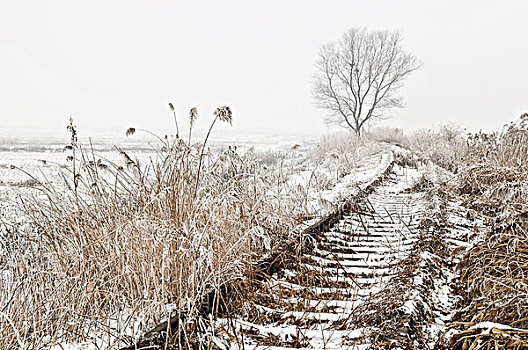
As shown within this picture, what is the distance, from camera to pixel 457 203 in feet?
21.9

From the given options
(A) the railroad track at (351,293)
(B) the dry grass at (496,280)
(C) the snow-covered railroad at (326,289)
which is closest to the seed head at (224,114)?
(A) the railroad track at (351,293)

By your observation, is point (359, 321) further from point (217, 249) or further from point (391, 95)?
point (391, 95)

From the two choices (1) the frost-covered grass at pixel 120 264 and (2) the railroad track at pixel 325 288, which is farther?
(2) the railroad track at pixel 325 288

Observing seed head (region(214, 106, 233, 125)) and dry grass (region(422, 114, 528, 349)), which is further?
seed head (region(214, 106, 233, 125))

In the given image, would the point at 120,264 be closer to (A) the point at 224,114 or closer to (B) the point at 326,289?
(A) the point at 224,114

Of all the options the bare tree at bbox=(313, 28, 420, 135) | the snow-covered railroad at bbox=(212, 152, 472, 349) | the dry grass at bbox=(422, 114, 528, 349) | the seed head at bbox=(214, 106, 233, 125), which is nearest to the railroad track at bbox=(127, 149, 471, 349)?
the snow-covered railroad at bbox=(212, 152, 472, 349)

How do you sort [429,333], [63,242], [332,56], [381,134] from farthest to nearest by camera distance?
[332,56] < [381,134] < [63,242] < [429,333]

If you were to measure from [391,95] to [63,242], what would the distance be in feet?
136

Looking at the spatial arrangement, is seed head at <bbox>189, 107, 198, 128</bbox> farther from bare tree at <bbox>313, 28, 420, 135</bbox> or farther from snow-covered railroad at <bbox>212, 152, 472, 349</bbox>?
bare tree at <bbox>313, 28, 420, 135</bbox>

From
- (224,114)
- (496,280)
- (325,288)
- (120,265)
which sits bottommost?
(325,288)

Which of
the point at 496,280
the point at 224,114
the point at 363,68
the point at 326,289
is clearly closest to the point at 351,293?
the point at 326,289

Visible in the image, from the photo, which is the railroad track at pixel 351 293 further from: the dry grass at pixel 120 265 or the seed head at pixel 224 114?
the seed head at pixel 224 114

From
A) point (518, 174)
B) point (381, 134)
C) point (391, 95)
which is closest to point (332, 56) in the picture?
point (391, 95)

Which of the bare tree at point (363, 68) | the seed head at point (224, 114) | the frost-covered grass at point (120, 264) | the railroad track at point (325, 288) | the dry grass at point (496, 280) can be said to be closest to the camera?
the dry grass at point (496, 280)
